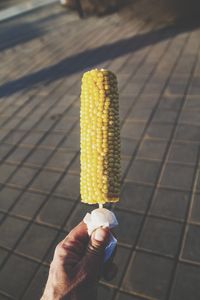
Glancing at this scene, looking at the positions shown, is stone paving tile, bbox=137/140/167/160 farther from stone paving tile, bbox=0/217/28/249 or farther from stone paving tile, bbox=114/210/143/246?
stone paving tile, bbox=0/217/28/249

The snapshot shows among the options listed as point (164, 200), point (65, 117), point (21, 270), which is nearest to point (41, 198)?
point (21, 270)

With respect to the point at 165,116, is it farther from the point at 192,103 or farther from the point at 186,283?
the point at 186,283

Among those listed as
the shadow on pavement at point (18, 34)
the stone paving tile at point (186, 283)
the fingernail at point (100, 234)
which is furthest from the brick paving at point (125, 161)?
the shadow on pavement at point (18, 34)

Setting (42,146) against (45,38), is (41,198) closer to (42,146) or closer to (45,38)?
(42,146)

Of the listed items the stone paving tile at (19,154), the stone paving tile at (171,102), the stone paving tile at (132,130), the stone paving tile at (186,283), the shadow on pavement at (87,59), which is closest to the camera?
the stone paving tile at (186,283)

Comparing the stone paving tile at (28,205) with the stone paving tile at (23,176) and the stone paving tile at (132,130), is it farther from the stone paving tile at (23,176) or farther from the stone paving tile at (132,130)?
the stone paving tile at (132,130)

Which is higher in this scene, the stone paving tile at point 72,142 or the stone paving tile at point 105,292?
the stone paving tile at point 72,142
